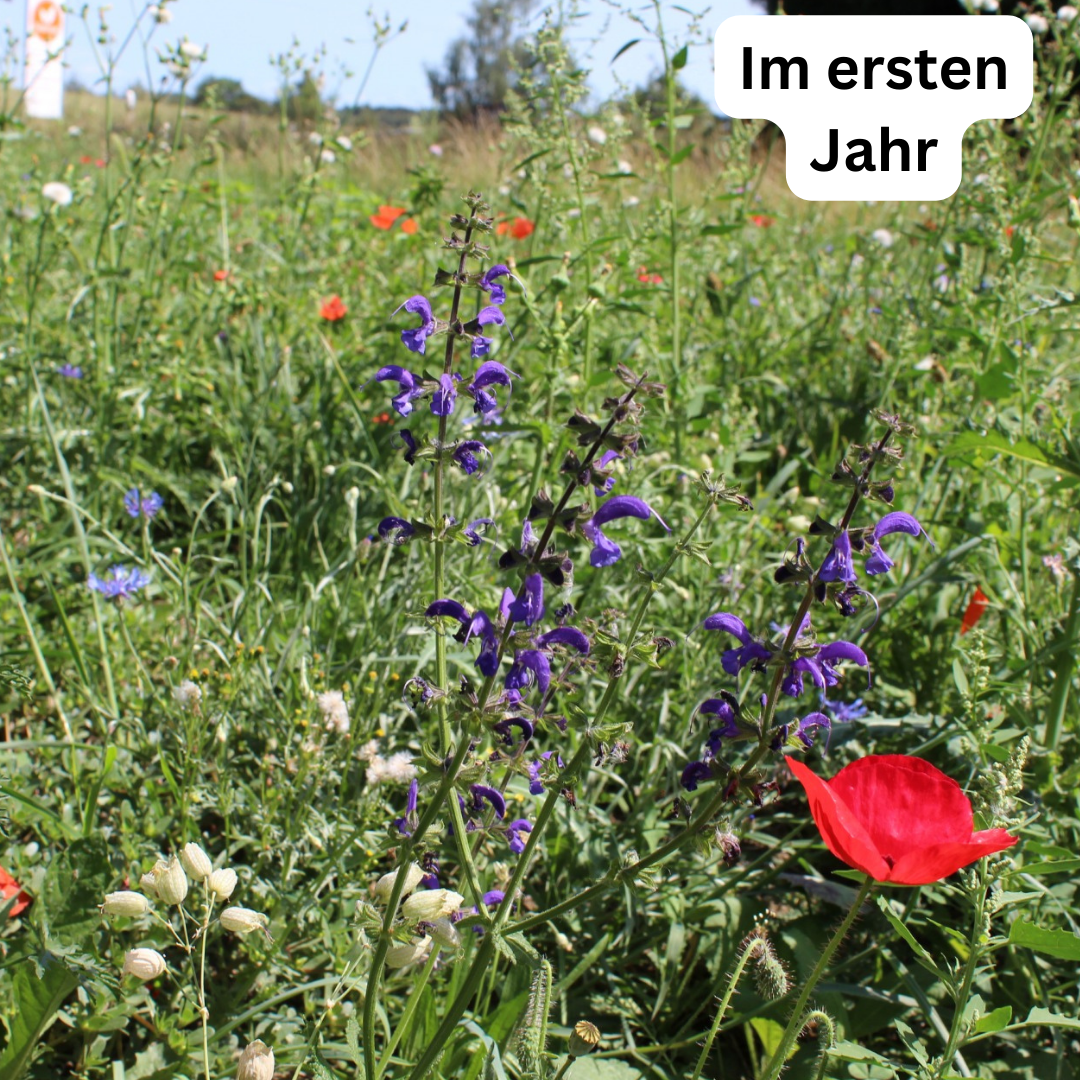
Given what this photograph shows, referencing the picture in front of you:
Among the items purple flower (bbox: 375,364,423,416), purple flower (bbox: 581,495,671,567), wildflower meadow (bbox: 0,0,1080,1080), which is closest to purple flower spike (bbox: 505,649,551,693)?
wildflower meadow (bbox: 0,0,1080,1080)

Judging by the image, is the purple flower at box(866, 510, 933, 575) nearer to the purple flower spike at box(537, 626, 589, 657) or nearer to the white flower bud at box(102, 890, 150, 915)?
the purple flower spike at box(537, 626, 589, 657)

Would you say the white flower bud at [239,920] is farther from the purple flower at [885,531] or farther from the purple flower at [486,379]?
the purple flower at [885,531]

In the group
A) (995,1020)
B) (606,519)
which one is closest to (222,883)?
(606,519)

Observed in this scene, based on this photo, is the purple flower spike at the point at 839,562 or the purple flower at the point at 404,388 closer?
the purple flower spike at the point at 839,562

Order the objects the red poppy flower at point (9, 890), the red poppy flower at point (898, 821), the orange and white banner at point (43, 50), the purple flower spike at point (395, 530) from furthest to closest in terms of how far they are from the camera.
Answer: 1. the orange and white banner at point (43, 50)
2. the red poppy flower at point (9, 890)
3. the purple flower spike at point (395, 530)
4. the red poppy flower at point (898, 821)

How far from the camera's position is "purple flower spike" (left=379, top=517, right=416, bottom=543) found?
1187 millimetres

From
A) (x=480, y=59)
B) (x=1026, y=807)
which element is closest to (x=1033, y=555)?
(x=1026, y=807)

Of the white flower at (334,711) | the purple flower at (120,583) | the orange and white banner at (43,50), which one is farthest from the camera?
the orange and white banner at (43,50)

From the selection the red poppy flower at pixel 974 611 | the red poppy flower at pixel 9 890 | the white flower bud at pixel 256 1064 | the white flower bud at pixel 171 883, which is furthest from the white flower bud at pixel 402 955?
the red poppy flower at pixel 974 611

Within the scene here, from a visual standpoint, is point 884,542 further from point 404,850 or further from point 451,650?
point 404,850

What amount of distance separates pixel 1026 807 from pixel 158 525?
247cm


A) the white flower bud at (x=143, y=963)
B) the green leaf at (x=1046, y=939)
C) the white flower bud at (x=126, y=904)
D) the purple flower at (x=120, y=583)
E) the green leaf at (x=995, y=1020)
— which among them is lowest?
the green leaf at (x=995, y=1020)

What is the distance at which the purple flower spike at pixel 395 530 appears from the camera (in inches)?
46.7

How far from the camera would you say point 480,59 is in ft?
128
